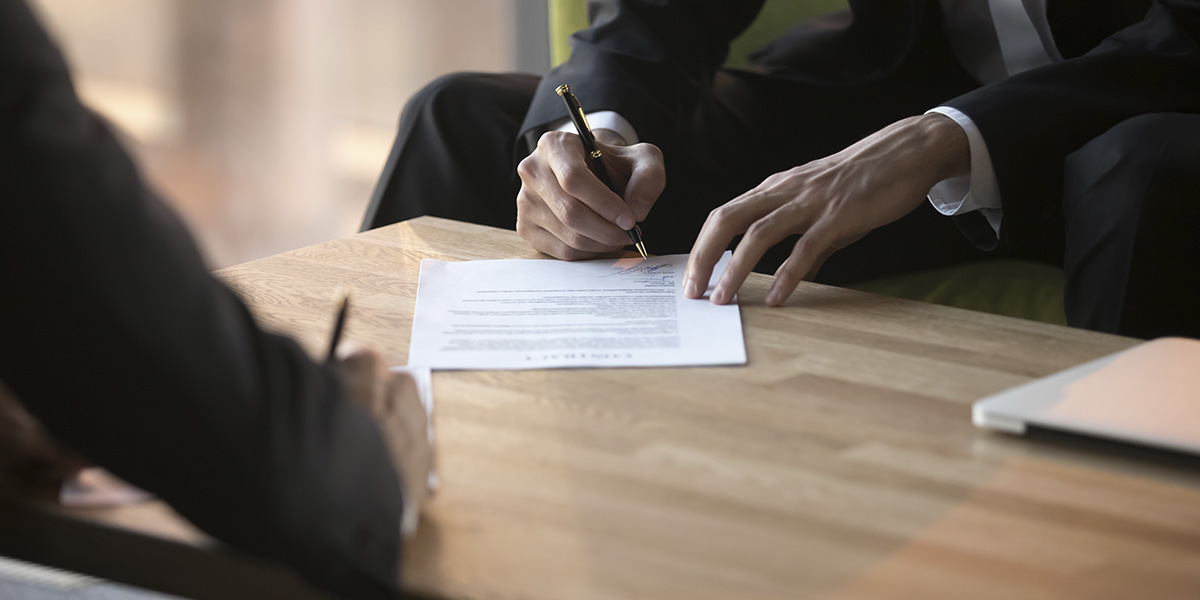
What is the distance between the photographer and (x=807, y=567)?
486mm

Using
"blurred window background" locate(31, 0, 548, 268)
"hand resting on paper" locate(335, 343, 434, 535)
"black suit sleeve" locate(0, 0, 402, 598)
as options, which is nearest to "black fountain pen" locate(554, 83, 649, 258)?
"hand resting on paper" locate(335, 343, 434, 535)

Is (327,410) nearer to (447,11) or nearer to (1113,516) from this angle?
(1113,516)

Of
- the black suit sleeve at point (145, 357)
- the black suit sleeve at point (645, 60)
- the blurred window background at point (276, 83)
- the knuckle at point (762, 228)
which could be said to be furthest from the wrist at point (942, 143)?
the blurred window background at point (276, 83)

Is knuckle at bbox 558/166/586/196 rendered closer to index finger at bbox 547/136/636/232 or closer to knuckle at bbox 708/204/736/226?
index finger at bbox 547/136/636/232

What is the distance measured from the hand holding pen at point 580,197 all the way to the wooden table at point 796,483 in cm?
26

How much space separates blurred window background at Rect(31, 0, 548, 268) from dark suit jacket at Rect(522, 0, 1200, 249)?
1485 millimetres

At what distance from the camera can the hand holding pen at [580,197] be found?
1039 mm

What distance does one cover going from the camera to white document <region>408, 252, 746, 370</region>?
78cm

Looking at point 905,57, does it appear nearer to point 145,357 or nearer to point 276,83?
point 145,357

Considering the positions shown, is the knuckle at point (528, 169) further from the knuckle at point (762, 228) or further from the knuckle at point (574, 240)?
the knuckle at point (762, 228)

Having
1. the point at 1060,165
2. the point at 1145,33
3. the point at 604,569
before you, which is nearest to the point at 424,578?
the point at 604,569

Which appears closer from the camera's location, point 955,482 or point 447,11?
point 955,482

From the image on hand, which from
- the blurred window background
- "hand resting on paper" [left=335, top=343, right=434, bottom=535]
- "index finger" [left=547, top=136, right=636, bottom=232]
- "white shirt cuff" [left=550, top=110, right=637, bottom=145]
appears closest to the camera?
"hand resting on paper" [left=335, top=343, right=434, bottom=535]

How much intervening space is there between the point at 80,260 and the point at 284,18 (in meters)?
2.82
